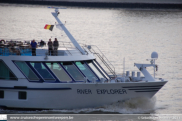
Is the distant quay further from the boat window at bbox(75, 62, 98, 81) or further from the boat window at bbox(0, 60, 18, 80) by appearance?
the boat window at bbox(0, 60, 18, 80)

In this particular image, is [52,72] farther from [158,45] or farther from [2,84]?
[158,45]

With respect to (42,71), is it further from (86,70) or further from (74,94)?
(86,70)

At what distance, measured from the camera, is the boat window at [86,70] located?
1935 centimetres

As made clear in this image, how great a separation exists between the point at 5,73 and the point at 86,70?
165 inches

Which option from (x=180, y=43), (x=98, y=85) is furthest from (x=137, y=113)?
(x=180, y=43)

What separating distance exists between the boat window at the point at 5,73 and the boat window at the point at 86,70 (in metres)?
3.39

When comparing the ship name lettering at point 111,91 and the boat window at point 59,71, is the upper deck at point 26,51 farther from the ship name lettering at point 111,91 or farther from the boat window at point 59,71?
the ship name lettering at point 111,91

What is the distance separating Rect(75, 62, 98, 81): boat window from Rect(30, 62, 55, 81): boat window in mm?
1607

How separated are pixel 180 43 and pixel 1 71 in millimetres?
37305

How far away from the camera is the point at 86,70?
767 inches

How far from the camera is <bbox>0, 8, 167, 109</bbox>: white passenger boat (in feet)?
60.7

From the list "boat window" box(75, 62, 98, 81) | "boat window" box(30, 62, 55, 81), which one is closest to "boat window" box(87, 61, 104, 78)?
"boat window" box(75, 62, 98, 81)

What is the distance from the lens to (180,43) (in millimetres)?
52062

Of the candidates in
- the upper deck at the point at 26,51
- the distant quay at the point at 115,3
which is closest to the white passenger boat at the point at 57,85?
the upper deck at the point at 26,51
